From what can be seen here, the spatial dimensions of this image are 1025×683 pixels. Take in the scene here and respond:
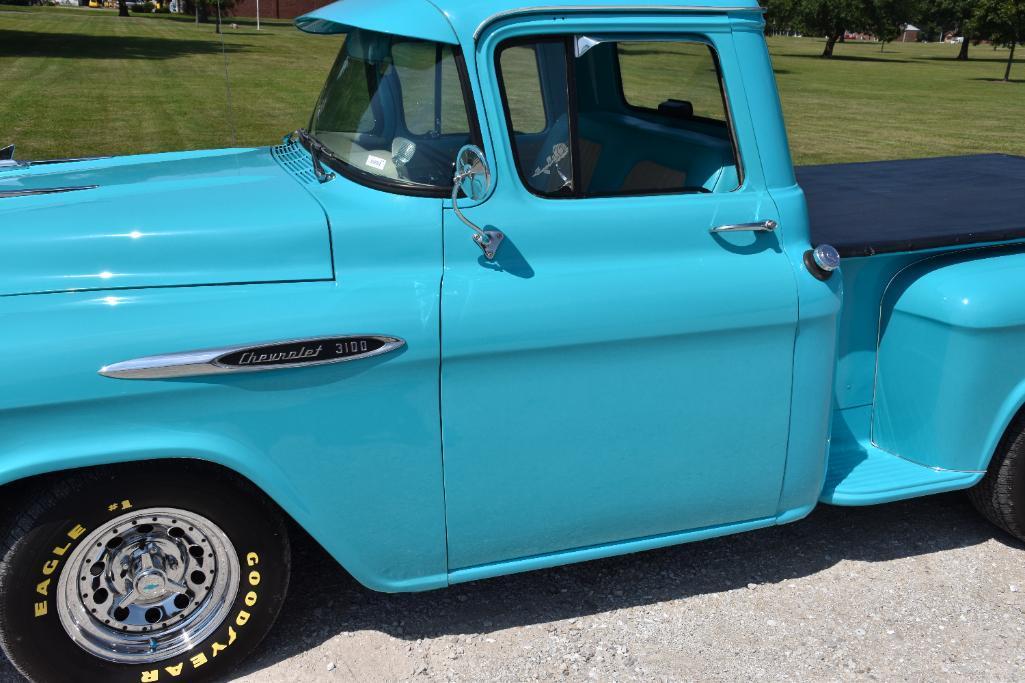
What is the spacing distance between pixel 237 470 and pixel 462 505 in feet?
2.07

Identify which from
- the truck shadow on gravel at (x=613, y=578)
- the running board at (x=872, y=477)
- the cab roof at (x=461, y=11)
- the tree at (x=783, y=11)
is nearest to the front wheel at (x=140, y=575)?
the truck shadow on gravel at (x=613, y=578)

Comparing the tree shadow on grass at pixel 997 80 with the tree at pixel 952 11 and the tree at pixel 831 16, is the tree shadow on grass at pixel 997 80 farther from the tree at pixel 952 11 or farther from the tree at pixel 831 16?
the tree at pixel 831 16

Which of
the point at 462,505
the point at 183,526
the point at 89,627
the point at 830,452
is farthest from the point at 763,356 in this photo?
the point at 89,627

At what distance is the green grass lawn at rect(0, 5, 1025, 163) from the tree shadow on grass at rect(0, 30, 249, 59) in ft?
0.15

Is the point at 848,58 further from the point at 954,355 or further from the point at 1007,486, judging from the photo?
the point at 954,355

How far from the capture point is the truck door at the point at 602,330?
110 inches

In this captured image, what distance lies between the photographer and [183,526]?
2758mm

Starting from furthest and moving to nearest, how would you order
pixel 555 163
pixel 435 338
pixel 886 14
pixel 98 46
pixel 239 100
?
pixel 886 14 → pixel 98 46 → pixel 239 100 → pixel 555 163 → pixel 435 338

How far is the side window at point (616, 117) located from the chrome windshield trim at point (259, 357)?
656mm

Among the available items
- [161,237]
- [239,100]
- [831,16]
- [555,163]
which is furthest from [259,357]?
[831,16]

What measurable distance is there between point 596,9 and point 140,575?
6.55ft

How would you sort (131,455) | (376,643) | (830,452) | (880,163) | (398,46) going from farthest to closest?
(880,163), (830,452), (376,643), (398,46), (131,455)

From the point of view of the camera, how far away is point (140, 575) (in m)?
2.77

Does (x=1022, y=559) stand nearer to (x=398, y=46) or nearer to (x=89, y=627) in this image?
(x=398, y=46)
